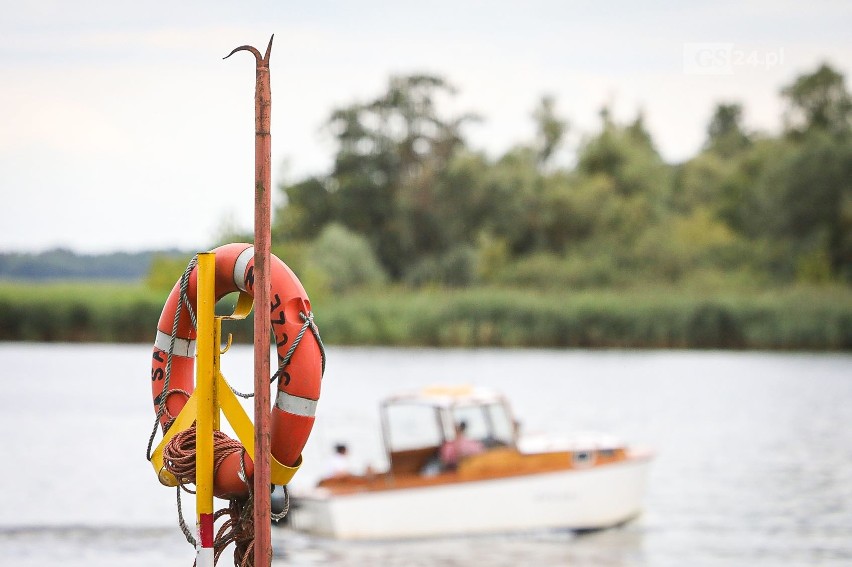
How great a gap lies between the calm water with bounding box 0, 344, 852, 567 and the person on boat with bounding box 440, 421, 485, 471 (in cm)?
107

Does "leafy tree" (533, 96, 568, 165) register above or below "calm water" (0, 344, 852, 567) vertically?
above

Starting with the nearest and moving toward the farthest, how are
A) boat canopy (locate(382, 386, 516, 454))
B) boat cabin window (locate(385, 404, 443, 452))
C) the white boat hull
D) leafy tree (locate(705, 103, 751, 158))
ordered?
the white boat hull < boat canopy (locate(382, 386, 516, 454)) < boat cabin window (locate(385, 404, 443, 452)) < leafy tree (locate(705, 103, 751, 158))

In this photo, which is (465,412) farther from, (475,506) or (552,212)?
(552,212)

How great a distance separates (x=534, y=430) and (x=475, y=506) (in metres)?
16.1

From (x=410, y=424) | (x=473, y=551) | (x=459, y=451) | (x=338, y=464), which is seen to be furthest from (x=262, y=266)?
(x=410, y=424)

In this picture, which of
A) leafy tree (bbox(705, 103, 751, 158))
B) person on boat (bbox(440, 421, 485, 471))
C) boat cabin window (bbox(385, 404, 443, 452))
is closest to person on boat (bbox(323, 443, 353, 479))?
person on boat (bbox(440, 421, 485, 471))

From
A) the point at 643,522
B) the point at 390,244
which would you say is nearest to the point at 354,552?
the point at 643,522

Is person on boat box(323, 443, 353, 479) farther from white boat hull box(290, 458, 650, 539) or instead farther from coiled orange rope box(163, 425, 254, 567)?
coiled orange rope box(163, 425, 254, 567)

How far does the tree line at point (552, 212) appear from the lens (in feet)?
206

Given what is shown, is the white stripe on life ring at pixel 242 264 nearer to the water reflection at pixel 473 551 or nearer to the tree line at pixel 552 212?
the water reflection at pixel 473 551

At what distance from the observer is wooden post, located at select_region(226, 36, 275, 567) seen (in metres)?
5.84

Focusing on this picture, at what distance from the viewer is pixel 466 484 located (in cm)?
1722

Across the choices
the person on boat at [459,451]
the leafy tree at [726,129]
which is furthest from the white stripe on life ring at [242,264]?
the leafy tree at [726,129]

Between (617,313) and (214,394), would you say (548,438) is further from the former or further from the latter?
(617,313)
